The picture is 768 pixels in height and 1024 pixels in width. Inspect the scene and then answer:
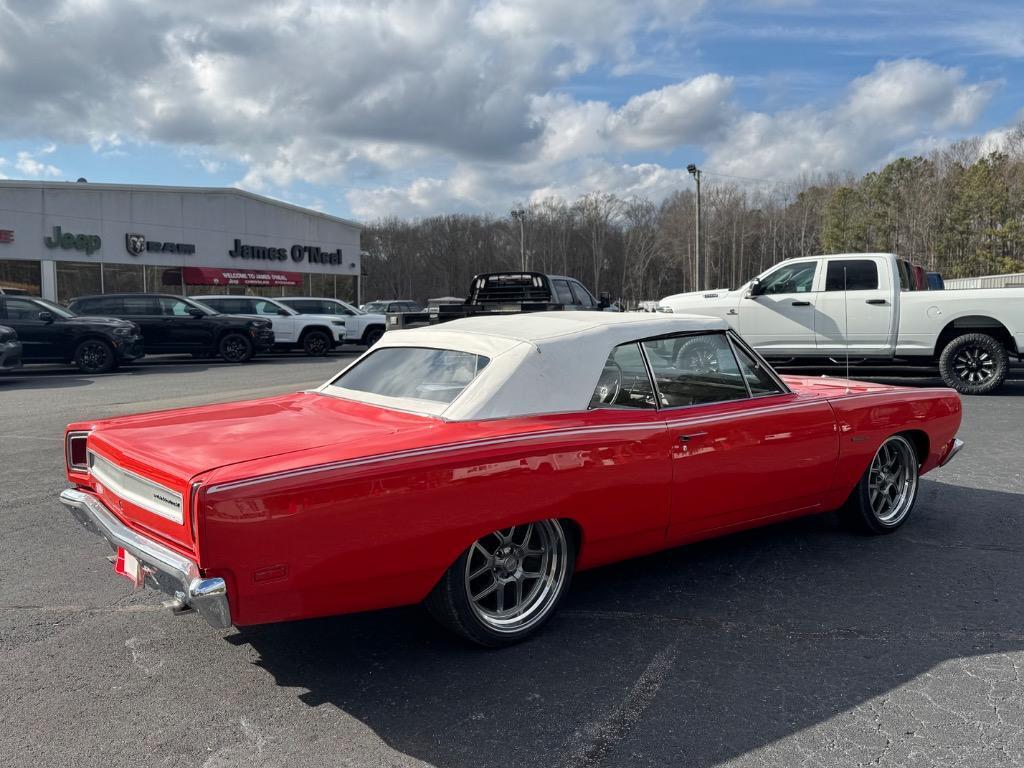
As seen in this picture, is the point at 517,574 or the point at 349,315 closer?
the point at 517,574

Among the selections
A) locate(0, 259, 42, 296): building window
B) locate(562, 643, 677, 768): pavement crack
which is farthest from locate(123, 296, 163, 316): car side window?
locate(562, 643, 677, 768): pavement crack

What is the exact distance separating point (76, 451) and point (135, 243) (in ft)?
105

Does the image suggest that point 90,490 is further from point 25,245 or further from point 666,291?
point 666,291

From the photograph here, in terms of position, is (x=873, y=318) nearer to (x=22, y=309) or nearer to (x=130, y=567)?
(x=130, y=567)

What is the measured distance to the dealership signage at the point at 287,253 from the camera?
121 feet

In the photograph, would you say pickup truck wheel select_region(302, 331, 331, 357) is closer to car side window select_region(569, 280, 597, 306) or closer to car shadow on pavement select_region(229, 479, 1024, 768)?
car side window select_region(569, 280, 597, 306)

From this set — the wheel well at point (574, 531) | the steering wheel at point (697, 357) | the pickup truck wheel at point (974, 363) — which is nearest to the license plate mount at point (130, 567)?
the wheel well at point (574, 531)

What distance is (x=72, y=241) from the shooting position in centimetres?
3052

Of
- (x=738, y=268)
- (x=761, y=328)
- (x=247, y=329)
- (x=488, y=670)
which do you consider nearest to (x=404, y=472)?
(x=488, y=670)

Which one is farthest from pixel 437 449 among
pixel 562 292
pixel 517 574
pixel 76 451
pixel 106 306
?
pixel 106 306

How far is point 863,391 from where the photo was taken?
4.92 m

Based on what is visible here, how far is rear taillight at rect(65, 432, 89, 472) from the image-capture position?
397 centimetres

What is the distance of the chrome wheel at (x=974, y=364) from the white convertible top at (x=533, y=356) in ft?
30.1

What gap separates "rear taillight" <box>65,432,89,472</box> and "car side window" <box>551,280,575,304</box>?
12.3m
